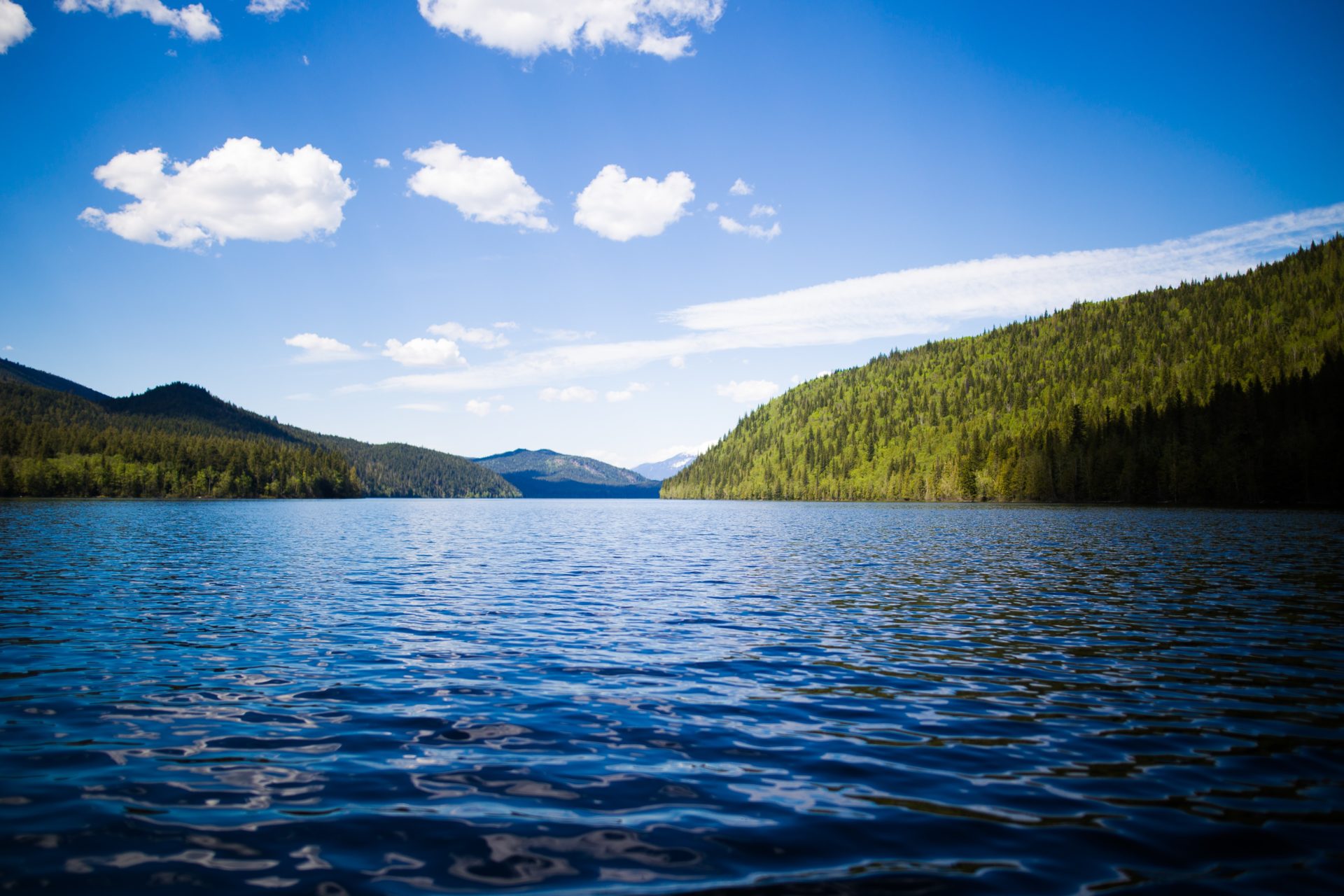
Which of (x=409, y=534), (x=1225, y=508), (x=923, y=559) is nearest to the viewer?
(x=923, y=559)

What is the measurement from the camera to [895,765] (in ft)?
35.7

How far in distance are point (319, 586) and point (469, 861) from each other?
1130 inches

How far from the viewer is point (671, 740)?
12078 millimetres

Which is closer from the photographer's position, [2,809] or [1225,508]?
[2,809]

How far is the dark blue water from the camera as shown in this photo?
25.6 feet

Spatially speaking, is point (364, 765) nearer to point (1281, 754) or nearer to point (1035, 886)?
point (1035, 886)

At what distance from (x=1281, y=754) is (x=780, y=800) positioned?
865cm

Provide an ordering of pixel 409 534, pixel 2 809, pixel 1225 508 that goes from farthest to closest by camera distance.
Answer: pixel 1225 508, pixel 409 534, pixel 2 809

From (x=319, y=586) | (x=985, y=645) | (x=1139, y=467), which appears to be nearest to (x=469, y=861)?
(x=985, y=645)

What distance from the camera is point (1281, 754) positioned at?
11.4m

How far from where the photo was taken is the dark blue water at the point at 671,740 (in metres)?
7.79

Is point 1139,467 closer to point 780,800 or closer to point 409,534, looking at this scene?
point 409,534

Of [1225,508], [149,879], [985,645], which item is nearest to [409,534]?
[985,645]

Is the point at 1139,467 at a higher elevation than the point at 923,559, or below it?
higher
